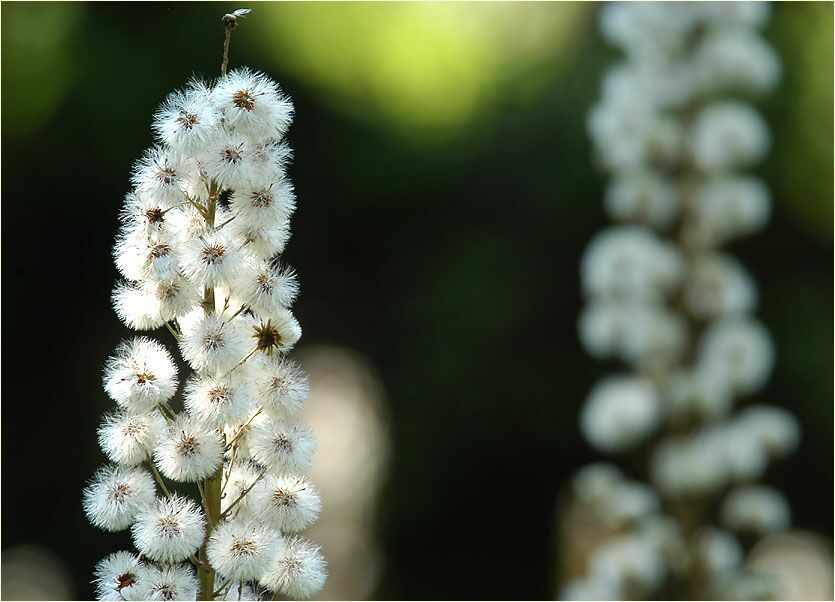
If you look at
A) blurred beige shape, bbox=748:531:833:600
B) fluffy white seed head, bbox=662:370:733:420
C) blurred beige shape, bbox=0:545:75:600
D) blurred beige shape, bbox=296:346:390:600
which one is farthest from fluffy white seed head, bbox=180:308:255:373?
blurred beige shape, bbox=748:531:833:600

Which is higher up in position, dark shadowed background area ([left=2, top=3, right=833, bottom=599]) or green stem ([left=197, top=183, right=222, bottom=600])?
dark shadowed background area ([left=2, top=3, right=833, bottom=599])

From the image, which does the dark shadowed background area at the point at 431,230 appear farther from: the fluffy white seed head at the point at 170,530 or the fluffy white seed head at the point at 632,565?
the fluffy white seed head at the point at 170,530

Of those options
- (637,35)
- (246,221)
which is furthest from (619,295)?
(246,221)

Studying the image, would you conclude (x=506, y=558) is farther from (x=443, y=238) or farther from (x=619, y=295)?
(x=619, y=295)

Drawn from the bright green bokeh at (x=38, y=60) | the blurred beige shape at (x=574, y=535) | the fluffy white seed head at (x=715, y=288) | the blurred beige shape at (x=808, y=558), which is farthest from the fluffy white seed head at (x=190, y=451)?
Answer: the blurred beige shape at (x=808, y=558)

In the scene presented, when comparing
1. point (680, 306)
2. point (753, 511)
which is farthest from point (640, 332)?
point (753, 511)

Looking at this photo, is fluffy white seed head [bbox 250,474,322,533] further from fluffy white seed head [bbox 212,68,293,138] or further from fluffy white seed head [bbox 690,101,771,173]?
fluffy white seed head [bbox 690,101,771,173]

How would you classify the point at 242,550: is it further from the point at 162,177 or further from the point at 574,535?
the point at 574,535

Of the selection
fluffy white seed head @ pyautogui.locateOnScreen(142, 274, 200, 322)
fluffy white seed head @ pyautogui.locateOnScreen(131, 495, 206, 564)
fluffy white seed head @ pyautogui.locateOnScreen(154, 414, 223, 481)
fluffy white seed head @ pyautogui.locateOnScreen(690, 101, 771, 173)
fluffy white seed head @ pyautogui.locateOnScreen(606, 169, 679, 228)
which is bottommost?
fluffy white seed head @ pyautogui.locateOnScreen(131, 495, 206, 564)
